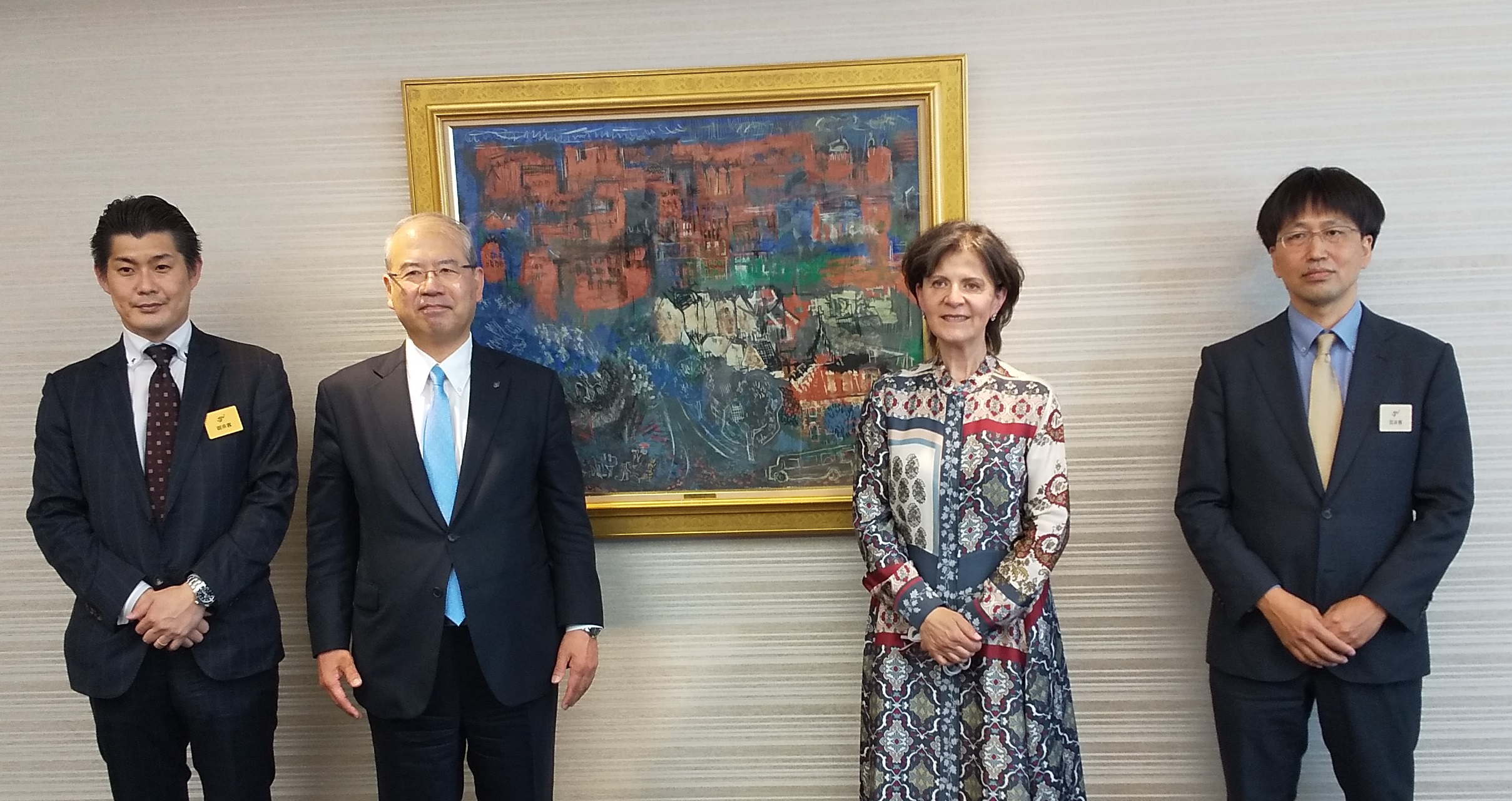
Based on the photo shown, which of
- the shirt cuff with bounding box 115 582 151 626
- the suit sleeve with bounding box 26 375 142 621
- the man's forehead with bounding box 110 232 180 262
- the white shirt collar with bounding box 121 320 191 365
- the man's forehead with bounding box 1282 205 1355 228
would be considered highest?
the man's forehead with bounding box 110 232 180 262

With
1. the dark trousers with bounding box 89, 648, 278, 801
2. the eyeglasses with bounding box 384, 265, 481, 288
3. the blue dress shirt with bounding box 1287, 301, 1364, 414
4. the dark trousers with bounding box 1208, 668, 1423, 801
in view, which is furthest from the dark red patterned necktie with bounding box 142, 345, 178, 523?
the blue dress shirt with bounding box 1287, 301, 1364, 414

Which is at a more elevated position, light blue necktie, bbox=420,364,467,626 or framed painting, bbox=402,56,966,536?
framed painting, bbox=402,56,966,536

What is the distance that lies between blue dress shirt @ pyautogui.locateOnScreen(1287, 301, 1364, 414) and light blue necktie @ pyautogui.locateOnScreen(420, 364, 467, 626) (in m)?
1.92

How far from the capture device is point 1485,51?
2418 millimetres

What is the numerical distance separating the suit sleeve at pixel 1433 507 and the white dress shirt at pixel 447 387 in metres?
1.76

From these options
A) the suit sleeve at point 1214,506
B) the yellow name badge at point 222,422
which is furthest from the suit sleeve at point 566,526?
the suit sleeve at point 1214,506

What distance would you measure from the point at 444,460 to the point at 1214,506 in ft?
5.80

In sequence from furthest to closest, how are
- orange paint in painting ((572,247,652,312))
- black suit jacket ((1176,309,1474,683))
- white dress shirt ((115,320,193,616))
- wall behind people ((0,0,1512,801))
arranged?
1. orange paint in painting ((572,247,652,312))
2. wall behind people ((0,0,1512,801))
3. white dress shirt ((115,320,193,616))
4. black suit jacket ((1176,309,1474,683))

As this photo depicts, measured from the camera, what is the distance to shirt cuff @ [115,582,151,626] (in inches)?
84.7

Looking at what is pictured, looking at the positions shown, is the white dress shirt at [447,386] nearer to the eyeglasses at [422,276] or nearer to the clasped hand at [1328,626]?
the eyeglasses at [422,276]

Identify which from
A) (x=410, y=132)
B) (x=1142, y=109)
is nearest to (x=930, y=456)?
(x=1142, y=109)

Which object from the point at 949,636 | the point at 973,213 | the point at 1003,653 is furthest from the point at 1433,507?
the point at 973,213

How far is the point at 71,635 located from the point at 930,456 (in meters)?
2.03

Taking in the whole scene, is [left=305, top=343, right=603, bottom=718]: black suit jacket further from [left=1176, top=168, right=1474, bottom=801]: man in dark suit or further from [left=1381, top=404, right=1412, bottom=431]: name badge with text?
[left=1381, top=404, right=1412, bottom=431]: name badge with text
